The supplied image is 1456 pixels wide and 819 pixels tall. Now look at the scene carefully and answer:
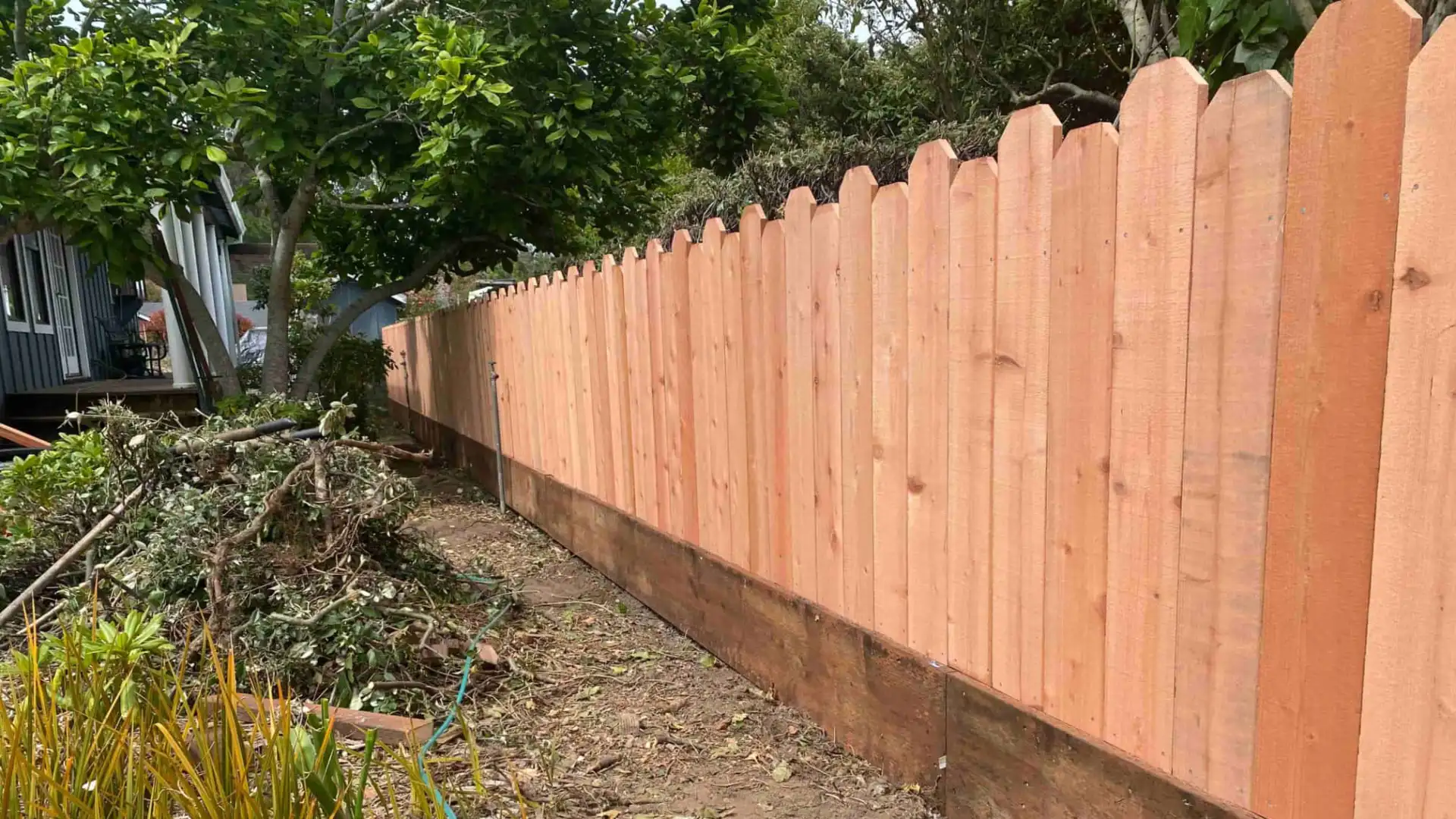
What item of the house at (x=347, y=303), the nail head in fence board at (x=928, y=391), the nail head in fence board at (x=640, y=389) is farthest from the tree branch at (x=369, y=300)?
the house at (x=347, y=303)

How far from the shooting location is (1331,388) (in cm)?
155

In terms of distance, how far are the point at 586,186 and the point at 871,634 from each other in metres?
6.96

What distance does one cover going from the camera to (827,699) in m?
3.19

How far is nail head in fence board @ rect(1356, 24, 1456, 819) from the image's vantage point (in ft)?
4.52

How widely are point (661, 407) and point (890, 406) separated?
6.21 ft

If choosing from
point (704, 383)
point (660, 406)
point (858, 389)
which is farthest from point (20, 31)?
point (858, 389)

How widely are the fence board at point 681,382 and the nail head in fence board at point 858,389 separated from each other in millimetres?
1224

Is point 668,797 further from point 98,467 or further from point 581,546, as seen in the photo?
point 98,467

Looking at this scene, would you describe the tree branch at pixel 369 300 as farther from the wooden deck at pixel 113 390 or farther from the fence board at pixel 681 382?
the fence board at pixel 681 382

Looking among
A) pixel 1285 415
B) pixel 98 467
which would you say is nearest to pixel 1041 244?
pixel 1285 415

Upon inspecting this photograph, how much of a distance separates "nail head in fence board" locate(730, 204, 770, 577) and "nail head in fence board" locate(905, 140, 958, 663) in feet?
3.00

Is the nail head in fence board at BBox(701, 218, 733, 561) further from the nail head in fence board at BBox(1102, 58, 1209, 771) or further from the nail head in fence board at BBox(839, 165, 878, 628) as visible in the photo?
the nail head in fence board at BBox(1102, 58, 1209, 771)

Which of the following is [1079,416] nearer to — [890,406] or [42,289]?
[890,406]

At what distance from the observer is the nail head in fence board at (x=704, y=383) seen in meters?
3.88
